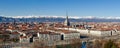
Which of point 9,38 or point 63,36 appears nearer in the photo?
point 9,38

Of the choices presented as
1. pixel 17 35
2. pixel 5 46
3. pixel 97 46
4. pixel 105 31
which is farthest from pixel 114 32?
pixel 5 46

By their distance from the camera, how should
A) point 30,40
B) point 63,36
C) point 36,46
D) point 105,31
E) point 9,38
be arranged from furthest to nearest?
1. point 105,31
2. point 63,36
3. point 9,38
4. point 30,40
5. point 36,46

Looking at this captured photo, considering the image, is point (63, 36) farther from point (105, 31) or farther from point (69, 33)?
point (105, 31)

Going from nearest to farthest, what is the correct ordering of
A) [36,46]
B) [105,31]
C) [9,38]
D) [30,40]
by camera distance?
[36,46], [30,40], [9,38], [105,31]

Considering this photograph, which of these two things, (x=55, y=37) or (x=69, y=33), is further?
(x=69, y=33)

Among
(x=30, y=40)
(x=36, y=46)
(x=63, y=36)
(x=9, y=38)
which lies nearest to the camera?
(x=36, y=46)

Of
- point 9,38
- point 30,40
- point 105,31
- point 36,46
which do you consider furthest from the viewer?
point 105,31

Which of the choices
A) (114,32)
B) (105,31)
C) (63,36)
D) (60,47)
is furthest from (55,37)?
(114,32)

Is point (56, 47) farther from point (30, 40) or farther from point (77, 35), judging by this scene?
point (77, 35)
